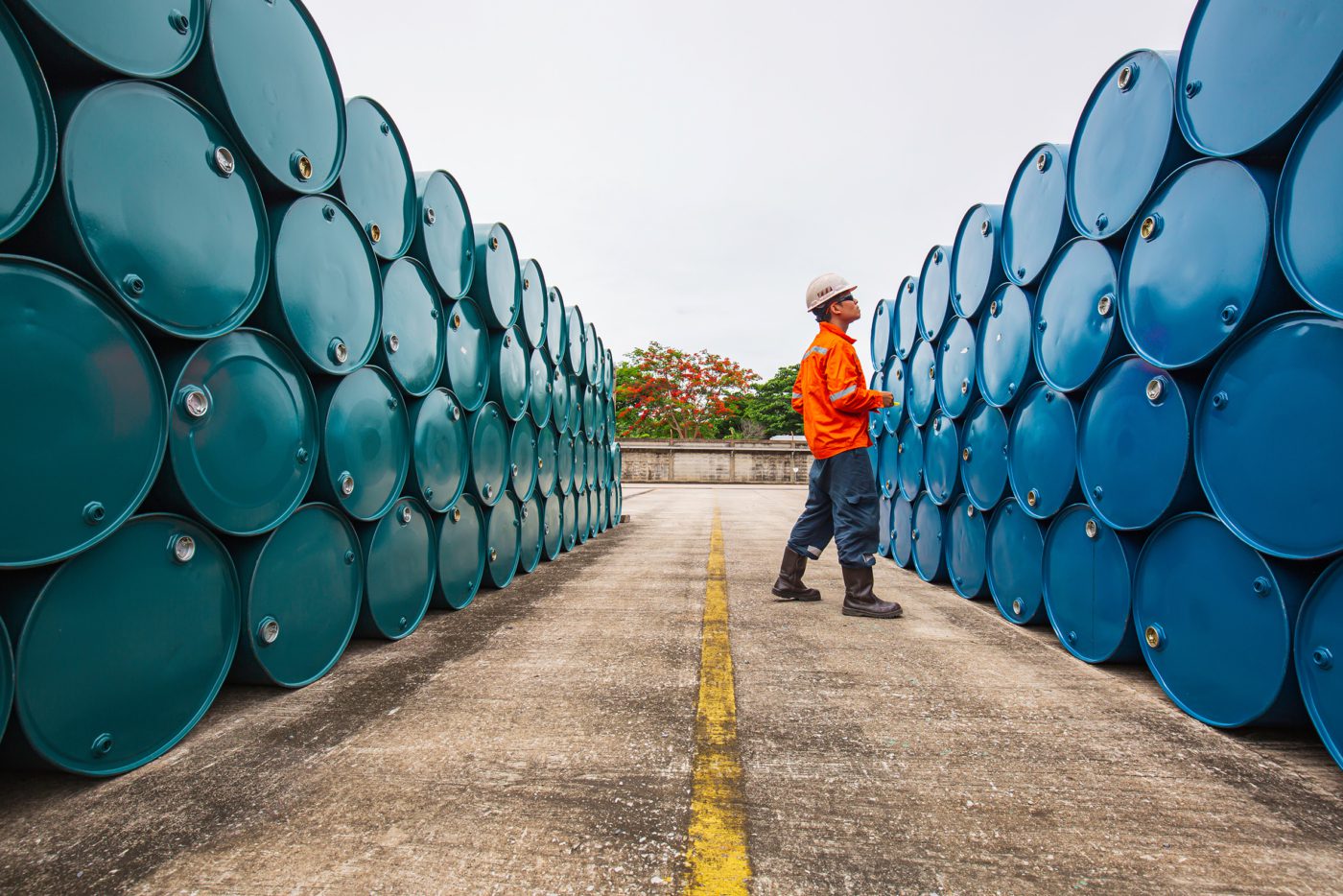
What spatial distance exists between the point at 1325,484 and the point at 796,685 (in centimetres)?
189

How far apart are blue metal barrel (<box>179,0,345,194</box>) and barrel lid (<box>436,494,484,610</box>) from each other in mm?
2001

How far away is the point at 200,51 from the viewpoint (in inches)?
81.6

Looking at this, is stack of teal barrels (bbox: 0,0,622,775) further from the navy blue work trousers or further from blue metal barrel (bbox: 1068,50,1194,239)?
blue metal barrel (bbox: 1068,50,1194,239)

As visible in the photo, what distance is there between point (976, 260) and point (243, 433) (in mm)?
4316

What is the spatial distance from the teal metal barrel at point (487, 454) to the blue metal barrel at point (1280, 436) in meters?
3.75

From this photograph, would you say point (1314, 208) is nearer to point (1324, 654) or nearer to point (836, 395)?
point (1324, 654)

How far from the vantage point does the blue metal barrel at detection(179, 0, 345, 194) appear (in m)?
2.12

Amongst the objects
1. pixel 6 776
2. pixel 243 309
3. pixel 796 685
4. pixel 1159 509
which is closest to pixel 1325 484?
pixel 1159 509

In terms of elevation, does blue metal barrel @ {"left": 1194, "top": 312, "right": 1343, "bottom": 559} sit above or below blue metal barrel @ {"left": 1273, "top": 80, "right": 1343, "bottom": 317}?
below

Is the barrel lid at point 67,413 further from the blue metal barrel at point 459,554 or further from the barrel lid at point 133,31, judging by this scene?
the blue metal barrel at point 459,554

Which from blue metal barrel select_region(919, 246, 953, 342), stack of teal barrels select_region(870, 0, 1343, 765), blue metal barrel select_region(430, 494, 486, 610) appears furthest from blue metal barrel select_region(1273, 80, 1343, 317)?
blue metal barrel select_region(430, 494, 486, 610)

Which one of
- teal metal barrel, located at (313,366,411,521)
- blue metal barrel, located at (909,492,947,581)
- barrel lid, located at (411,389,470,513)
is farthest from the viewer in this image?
blue metal barrel, located at (909,492,947,581)

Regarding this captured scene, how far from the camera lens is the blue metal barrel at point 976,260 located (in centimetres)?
395

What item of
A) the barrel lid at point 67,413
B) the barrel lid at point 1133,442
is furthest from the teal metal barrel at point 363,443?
the barrel lid at point 1133,442
